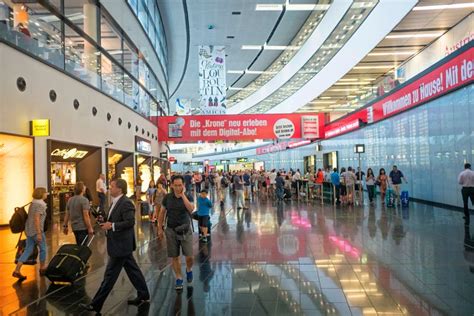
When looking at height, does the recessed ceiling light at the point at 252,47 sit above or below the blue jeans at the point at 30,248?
above

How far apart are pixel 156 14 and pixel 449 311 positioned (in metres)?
27.5

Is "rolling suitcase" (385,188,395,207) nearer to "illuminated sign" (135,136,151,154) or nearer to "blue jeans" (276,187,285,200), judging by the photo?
"blue jeans" (276,187,285,200)

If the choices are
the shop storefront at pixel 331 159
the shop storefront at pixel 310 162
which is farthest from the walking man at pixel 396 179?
the shop storefront at pixel 310 162

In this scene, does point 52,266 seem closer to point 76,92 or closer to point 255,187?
point 76,92

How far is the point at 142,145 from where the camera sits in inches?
904

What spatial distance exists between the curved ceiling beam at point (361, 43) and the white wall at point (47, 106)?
1221cm

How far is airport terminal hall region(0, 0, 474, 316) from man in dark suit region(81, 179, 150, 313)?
18mm

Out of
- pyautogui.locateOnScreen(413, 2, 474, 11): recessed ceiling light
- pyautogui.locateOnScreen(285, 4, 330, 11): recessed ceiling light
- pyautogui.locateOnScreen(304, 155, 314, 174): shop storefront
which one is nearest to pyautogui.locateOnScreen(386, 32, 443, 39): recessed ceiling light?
pyautogui.locateOnScreen(413, 2, 474, 11): recessed ceiling light

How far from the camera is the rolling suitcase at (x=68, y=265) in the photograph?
6.22 metres

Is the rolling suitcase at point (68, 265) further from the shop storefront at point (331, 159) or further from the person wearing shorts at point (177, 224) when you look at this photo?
the shop storefront at point (331, 159)

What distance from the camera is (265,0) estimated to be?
2695 centimetres

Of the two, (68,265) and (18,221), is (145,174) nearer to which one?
(18,221)

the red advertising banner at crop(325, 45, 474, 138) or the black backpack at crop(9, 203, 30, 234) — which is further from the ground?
the red advertising banner at crop(325, 45, 474, 138)

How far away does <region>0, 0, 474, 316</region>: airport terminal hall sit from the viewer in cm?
562
